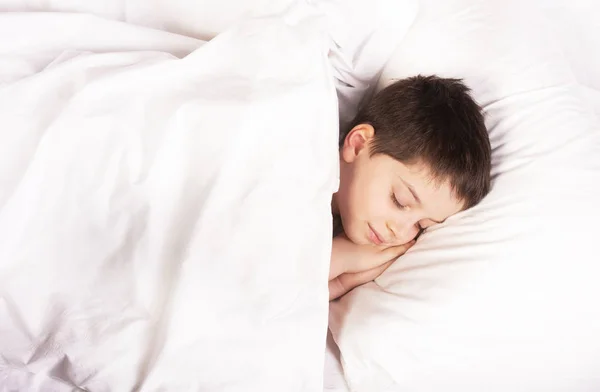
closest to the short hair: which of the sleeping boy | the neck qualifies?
the sleeping boy

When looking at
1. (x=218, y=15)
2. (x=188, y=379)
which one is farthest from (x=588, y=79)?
(x=188, y=379)

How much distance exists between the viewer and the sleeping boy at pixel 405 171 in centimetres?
102

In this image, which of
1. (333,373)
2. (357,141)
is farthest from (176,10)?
(333,373)

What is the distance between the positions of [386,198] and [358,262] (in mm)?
135

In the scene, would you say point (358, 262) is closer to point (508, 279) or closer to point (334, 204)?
point (334, 204)

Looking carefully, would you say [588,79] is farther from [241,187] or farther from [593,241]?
[241,187]

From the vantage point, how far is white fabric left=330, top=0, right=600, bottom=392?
3.14ft

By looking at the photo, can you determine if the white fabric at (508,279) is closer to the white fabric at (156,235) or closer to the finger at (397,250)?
the finger at (397,250)

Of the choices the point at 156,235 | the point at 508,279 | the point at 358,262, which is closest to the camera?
the point at 156,235

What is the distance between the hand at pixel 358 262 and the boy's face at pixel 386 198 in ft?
0.06

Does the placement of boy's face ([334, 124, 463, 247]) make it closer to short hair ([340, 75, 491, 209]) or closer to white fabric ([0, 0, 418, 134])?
short hair ([340, 75, 491, 209])

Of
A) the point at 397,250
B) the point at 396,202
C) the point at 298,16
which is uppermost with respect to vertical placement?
the point at 298,16

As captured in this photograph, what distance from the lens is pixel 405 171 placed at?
1030 mm

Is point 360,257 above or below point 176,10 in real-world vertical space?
below
